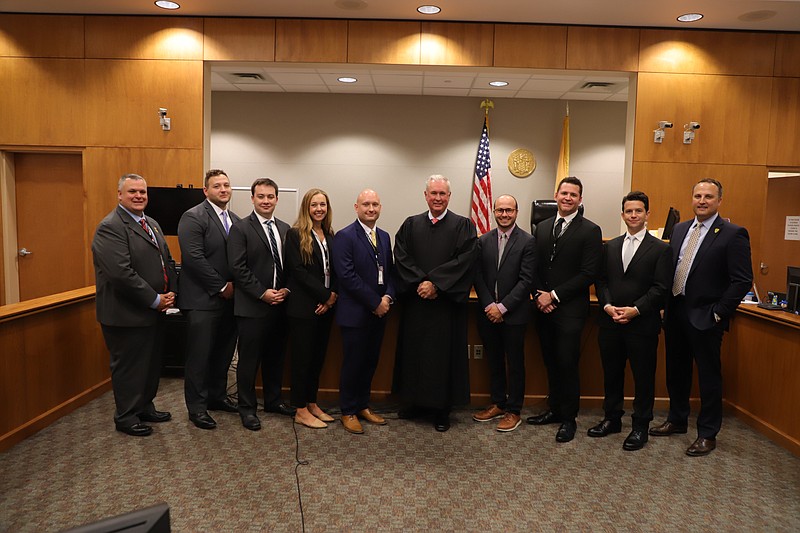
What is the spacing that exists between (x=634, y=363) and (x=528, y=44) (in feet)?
11.5

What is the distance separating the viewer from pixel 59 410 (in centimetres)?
405

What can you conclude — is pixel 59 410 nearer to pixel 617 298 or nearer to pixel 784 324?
pixel 617 298

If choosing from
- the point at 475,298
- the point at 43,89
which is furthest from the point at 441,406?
the point at 43,89

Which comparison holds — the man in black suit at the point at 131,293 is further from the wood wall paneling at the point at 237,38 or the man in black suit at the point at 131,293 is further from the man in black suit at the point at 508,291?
the wood wall paneling at the point at 237,38

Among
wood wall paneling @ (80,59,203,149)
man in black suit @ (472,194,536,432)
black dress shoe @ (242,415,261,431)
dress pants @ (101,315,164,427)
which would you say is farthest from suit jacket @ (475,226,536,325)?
wood wall paneling @ (80,59,203,149)

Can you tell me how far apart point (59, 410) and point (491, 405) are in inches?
130

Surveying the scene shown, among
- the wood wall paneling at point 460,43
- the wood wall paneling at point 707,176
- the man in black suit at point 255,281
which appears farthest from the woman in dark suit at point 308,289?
the wood wall paneling at point 707,176

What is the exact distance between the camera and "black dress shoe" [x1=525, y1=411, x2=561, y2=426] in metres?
4.13

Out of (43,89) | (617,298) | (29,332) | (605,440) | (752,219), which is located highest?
(43,89)

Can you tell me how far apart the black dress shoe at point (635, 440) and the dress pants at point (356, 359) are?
1.83 metres

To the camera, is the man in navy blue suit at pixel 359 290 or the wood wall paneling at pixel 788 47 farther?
the wood wall paneling at pixel 788 47

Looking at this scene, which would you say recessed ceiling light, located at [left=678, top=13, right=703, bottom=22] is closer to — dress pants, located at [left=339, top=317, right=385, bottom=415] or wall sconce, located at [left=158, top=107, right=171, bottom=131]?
dress pants, located at [left=339, top=317, right=385, bottom=415]

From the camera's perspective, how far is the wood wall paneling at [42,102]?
5582 mm

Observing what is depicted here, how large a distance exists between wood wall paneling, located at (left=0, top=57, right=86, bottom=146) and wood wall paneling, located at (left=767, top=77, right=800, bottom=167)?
7.13 metres
